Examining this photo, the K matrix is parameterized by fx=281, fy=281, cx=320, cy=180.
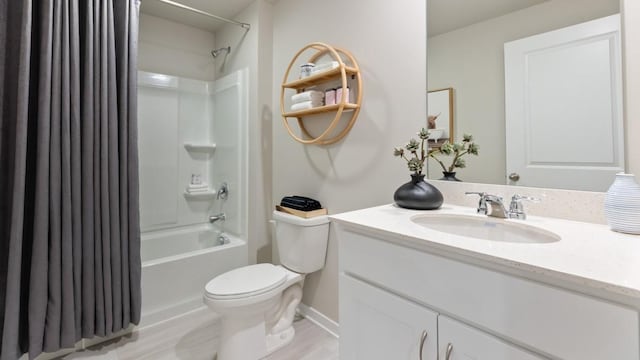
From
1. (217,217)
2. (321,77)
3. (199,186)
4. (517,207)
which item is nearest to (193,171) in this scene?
(199,186)

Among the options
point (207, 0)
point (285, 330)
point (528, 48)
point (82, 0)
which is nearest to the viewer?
point (528, 48)

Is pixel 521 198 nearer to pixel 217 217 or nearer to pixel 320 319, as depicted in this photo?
pixel 320 319

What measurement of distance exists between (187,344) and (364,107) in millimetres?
1793

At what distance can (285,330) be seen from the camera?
180 centimetres

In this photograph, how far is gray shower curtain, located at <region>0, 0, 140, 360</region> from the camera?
1.36m

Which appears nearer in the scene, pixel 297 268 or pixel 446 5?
pixel 446 5

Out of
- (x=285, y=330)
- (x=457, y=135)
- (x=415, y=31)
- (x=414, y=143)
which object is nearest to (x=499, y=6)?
(x=415, y=31)

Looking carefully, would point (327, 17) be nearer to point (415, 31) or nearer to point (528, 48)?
point (415, 31)

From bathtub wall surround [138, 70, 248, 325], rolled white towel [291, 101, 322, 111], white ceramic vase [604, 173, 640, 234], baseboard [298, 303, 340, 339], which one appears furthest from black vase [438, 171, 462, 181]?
bathtub wall surround [138, 70, 248, 325]

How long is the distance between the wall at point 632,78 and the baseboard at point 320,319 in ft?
5.37

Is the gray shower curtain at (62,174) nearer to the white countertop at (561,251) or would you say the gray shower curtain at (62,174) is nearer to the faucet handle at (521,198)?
the white countertop at (561,251)

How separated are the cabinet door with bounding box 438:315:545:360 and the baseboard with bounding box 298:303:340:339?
3.80 feet

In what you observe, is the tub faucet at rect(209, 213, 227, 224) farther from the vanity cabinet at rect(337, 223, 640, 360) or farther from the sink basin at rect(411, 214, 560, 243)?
the sink basin at rect(411, 214, 560, 243)

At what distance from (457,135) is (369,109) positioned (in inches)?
20.2
